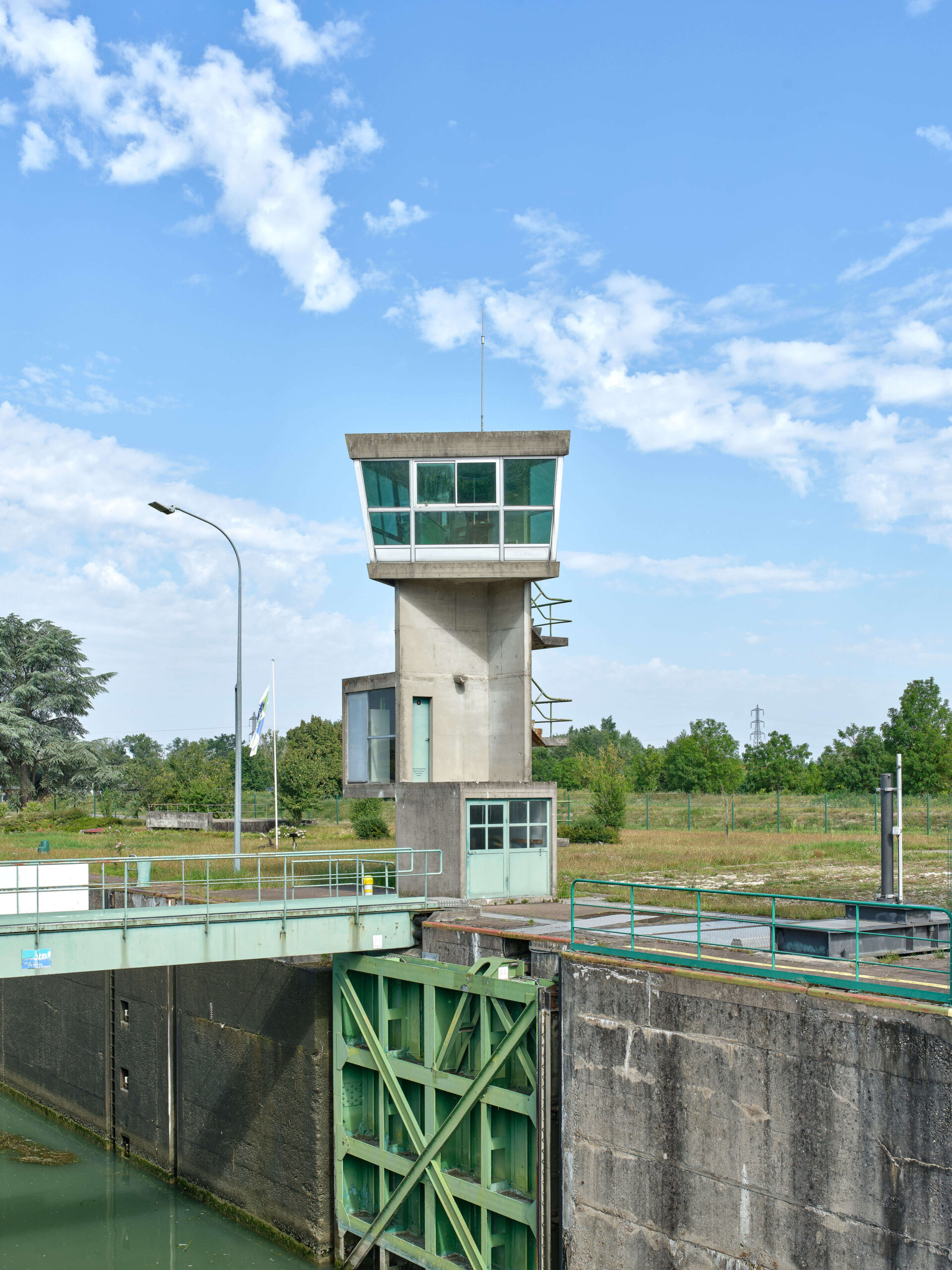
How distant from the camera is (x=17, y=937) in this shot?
1585 centimetres

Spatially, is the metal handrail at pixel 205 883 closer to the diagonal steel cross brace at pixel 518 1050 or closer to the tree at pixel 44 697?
the diagonal steel cross brace at pixel 518 1050

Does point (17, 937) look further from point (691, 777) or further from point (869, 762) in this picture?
point (869, 762)

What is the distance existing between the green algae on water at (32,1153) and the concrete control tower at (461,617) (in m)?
10.3

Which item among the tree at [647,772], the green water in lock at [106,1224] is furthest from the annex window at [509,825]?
the tree at [647,772]

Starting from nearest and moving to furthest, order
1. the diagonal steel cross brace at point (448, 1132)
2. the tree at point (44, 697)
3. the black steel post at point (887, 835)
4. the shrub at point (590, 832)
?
the diagonal steel cross brace at point (448, 1132) < the black steel post at point (887, 835) < the shrub at point (590, 832) < the tree at point (44, 697)

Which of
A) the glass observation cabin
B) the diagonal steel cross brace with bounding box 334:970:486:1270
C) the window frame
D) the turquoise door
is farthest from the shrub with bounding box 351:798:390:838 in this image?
the diagonal steel cross brace with bounding box 334:970:486:1270

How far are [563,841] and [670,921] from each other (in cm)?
1418

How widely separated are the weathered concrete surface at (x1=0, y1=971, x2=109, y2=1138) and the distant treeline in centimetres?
4276

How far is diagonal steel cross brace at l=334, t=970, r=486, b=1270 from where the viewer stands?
16438 millimetres

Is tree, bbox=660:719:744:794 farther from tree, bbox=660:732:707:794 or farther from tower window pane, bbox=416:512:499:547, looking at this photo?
tower window pane, bbox=416:512:499:547

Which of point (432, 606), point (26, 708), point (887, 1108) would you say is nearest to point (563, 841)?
point (432, 606)

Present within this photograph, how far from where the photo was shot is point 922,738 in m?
71.4

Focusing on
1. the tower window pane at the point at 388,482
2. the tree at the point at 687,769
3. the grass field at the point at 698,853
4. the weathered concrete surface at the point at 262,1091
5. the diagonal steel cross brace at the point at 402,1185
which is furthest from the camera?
the tree at the point at 687,769

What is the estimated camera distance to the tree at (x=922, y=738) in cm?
6675
